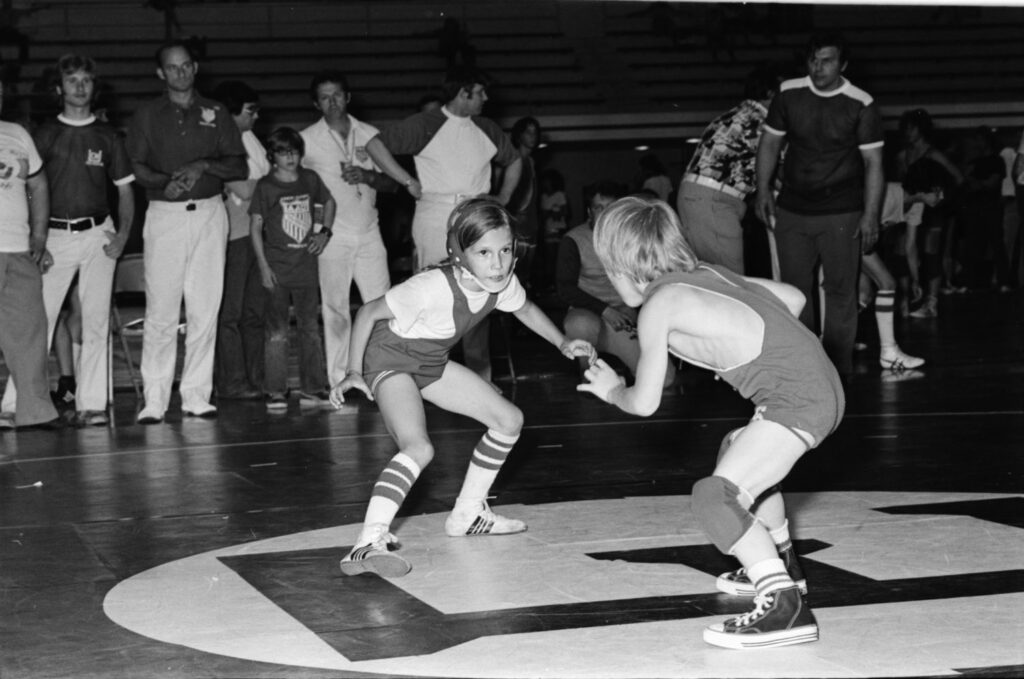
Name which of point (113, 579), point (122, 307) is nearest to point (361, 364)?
point (113, 579)

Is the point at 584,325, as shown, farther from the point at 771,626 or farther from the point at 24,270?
the point at 771,626

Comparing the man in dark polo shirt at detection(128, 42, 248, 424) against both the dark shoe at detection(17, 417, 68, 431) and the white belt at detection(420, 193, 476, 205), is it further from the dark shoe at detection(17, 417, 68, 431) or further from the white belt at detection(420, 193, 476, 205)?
the white belt at detection(420, 193, 476, 205)

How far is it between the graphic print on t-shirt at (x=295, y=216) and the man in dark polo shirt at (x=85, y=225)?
91 centimetres

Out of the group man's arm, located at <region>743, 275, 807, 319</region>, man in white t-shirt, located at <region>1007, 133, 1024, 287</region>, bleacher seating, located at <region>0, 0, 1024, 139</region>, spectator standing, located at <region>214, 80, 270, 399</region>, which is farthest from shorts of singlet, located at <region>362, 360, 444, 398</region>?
bleacher seating, located at <region>0, 0, 1024, 139</region>

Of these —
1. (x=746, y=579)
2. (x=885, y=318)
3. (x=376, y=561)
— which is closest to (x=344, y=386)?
(x=376, y=561)

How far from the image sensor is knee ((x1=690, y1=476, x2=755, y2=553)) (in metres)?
3.78

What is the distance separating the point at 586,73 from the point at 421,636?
20.0 metres

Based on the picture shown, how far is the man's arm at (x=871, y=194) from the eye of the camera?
333 inches

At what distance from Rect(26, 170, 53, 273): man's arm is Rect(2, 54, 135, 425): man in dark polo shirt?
0.24m

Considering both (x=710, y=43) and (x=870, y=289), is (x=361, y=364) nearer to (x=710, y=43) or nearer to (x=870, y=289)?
(x=870, y=289)

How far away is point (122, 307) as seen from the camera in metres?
16.9

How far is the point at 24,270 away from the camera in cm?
797

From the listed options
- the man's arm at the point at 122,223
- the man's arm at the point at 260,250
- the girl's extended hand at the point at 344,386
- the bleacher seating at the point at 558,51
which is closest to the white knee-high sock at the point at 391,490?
the girl's extended hand at the point at 344,386

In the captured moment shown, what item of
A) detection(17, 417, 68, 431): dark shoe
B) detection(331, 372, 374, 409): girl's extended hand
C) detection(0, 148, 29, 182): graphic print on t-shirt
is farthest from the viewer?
detection(17, 417, 68, 431): dark shoe
